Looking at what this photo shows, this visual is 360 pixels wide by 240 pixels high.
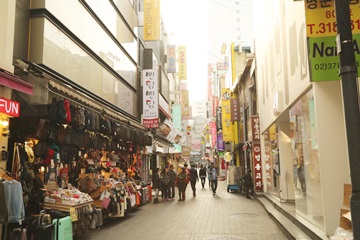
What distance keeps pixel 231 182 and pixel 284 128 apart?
9.48 meters

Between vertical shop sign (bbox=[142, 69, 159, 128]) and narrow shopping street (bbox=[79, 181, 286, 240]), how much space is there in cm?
614

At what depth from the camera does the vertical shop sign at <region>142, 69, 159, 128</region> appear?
1986cm

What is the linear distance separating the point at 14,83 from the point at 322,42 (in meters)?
6.20

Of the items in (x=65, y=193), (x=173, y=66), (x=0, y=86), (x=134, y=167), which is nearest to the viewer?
Answer: (x=0, y=86)

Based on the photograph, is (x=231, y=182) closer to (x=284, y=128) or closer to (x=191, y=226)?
(x=284, y=128)

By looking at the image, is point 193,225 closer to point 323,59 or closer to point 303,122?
point 303,122

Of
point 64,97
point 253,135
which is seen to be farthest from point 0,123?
point 253,135

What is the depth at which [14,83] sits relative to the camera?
6.83 metres

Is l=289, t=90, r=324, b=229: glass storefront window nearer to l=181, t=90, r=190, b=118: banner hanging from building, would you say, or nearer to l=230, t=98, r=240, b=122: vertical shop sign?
l=230, t=98, r=240, b=122: vertical shop sign

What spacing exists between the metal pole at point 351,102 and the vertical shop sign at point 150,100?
15.8 meters

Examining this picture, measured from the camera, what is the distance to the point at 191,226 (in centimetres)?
1065

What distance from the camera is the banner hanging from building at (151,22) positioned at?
21047mm

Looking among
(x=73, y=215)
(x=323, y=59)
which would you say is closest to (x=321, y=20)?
(x=323, y=59)

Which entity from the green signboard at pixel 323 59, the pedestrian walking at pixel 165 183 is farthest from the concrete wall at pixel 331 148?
the pedestrian walking at pixel 165 183
